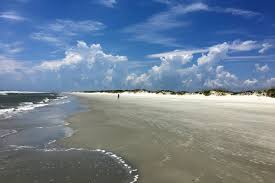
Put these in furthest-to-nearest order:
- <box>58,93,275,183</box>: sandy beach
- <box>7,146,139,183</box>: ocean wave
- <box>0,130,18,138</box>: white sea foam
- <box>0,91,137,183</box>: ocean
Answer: <box>0,130,18,138</box>: white sea foam → <box>7,146,139,183</box>: ocean wave → <box>58,93,275,183</box>: sandy beach → <box>0,91,137,183</box>: ocean

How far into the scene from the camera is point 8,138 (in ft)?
50.8

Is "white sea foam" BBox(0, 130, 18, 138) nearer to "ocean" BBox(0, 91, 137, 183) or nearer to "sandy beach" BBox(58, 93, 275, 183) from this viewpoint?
"ocean" BBox(0, 91, 137, 183)

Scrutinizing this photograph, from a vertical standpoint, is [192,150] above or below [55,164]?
above

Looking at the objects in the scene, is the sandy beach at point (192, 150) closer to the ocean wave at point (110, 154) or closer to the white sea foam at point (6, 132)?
the ocean wave at point (110, 154)

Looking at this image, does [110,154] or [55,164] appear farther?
[110,154]

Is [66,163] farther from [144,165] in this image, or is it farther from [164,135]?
[164,135]

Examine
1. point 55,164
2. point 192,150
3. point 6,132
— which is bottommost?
point 6,132

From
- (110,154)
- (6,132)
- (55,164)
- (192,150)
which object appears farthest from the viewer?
(6,132)

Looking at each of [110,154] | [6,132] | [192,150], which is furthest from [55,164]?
[6,132]

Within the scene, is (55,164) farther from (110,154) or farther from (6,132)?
(6,132)

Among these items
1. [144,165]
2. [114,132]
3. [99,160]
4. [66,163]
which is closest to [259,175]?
[144,165]

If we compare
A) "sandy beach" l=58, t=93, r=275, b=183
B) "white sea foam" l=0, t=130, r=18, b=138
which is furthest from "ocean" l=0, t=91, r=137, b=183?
"white sea foam" l=0, t=130, r=18, b=138

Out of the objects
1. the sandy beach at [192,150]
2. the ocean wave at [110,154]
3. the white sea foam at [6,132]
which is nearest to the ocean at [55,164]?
the ocean wave at [110,154]

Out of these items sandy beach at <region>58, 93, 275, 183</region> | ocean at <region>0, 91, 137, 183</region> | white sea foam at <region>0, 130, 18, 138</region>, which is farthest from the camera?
white sea foam at <region>0, 130, 18, 138</region>
